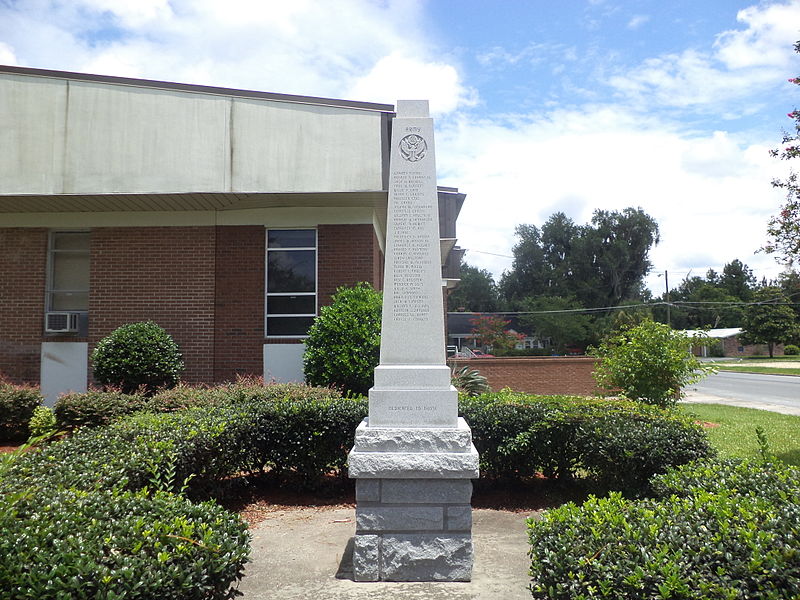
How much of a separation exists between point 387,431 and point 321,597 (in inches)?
48.0

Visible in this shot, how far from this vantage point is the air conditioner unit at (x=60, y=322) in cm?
1253

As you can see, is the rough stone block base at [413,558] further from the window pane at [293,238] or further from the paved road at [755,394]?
the paved road at [755,394]

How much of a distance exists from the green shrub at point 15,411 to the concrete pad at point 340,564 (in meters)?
6.07

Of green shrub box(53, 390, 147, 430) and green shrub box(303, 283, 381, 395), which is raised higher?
green shrub box(303, 283, 381, 395)

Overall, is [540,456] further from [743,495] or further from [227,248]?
[227,248]

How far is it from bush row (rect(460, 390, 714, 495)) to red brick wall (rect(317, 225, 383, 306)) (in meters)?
5.47

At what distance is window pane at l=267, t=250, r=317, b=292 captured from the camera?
41.3ft

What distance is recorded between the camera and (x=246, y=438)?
6.64m

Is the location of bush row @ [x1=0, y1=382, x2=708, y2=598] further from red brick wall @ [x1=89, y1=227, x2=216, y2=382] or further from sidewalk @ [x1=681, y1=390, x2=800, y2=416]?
sidewalk @ [x1=681, y1=390, x2=800, y2=416]

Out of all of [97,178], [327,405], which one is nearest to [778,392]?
[327,405]

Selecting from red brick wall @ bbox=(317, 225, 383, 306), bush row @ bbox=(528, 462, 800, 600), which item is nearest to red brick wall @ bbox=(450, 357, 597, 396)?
red brick wall @ bbox=(317, 225, 383, 306)

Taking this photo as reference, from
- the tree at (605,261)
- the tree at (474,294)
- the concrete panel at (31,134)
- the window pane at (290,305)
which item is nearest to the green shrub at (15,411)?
the concrete panel at (31,134)

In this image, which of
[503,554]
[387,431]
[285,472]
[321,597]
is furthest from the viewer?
[285,472]

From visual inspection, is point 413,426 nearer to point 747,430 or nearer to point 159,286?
point 159,286
